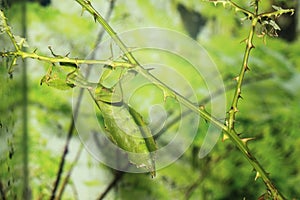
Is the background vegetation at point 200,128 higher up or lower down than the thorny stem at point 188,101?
higher up

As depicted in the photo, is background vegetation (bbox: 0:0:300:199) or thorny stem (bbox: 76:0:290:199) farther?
background vegetation (bbox: 0:0:300:199)

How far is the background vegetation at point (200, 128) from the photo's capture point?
40.8 inches

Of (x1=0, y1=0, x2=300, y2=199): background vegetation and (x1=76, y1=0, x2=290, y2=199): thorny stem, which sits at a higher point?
(x1=0, y1=0, x2=300, y2=199): background vegetation

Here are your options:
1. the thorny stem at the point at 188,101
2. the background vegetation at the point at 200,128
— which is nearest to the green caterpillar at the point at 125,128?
the thorny stem at the point at 188,101

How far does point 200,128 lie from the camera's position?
1.06 m

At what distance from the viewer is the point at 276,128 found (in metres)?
1.13

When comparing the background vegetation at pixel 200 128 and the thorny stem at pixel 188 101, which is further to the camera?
the background vegetation at pixel 200 128

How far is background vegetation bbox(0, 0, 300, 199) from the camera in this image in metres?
1.04

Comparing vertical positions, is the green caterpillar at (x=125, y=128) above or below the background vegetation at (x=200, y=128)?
below

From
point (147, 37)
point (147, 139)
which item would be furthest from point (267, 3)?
point (147, 139)

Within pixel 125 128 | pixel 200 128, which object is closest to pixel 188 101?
pixel 125 128

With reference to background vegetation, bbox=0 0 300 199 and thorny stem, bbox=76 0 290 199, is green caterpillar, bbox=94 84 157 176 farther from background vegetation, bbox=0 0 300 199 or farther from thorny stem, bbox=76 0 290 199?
background vegetation, bbox=0 0 300 199

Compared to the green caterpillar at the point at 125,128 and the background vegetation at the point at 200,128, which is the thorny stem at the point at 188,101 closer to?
the green caterpillar at the point at 125,128

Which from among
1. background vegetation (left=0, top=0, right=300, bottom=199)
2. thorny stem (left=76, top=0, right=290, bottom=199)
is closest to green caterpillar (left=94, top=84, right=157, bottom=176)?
thorny stem (left=76, top=0, right=290, bottom=199)
